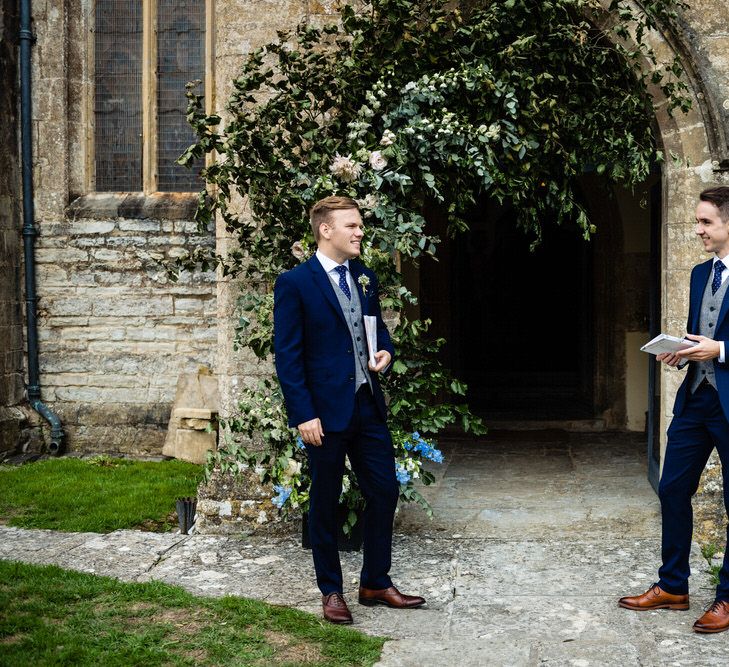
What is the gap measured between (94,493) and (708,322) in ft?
14.9

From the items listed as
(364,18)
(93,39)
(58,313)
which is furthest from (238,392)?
(93,39)

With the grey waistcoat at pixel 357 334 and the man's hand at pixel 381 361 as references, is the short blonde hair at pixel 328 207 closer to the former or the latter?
the grey waistcoat at pixel 357 334

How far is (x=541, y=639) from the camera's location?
4223mm

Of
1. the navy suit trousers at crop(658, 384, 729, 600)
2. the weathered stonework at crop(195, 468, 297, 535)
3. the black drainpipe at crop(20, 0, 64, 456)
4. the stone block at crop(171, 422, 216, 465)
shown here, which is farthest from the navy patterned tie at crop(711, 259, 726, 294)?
the black drainpipe at crop(20, 0, 64, 456)

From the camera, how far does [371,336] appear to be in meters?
4.48

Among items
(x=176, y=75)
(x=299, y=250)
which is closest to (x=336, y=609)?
(x=299, y=250)

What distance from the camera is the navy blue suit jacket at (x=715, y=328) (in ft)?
13.9

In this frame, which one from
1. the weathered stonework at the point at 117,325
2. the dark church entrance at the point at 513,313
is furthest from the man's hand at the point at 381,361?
the dark church entrance at the point at 513,313

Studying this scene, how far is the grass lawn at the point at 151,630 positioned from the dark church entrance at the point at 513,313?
20.6 feet

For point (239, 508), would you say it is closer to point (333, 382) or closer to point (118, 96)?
point (333, 382)

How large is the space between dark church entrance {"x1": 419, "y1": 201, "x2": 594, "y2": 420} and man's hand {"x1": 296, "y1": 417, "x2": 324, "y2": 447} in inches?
252

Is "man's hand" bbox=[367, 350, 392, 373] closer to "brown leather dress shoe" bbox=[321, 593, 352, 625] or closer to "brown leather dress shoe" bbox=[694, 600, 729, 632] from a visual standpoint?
"brown leather dress shoe" bbox=[321, 593, 352, 625]

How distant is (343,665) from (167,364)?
17.4ft

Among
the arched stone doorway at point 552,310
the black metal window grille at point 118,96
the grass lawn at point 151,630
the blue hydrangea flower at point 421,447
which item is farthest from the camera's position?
the arched stone doorway at point 552,310
